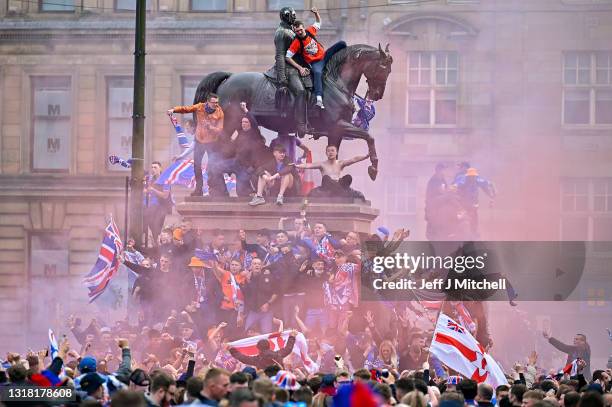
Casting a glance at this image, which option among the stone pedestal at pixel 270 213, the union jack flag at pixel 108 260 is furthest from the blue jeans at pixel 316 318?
the union jack flag at pixel 108 260

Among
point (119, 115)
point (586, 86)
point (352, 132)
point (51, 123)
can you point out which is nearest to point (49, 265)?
point (51, 123)

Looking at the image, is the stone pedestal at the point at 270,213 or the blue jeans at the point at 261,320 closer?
A: the blue jeans at the point at 261,320

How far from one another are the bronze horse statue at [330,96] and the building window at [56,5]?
17.7m

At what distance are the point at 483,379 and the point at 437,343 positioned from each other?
612 mm

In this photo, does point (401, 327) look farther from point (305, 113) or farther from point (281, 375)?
point (281, 375)

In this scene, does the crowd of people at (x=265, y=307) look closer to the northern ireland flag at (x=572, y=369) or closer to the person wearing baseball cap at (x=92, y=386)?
the northern ireland flag at (x=572, y=369)

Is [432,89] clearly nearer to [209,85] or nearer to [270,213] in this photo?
[209,85]

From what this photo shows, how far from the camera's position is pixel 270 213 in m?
23.9

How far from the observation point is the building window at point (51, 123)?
135ft

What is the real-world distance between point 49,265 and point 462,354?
74.4 ft

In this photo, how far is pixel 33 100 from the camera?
135 feet

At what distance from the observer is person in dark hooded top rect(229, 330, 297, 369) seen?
735 inches

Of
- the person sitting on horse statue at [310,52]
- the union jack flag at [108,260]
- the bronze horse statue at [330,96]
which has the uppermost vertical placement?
the person sitting on horse statue at [310,52]

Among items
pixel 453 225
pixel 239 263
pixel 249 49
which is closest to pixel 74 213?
pixel 249 49
